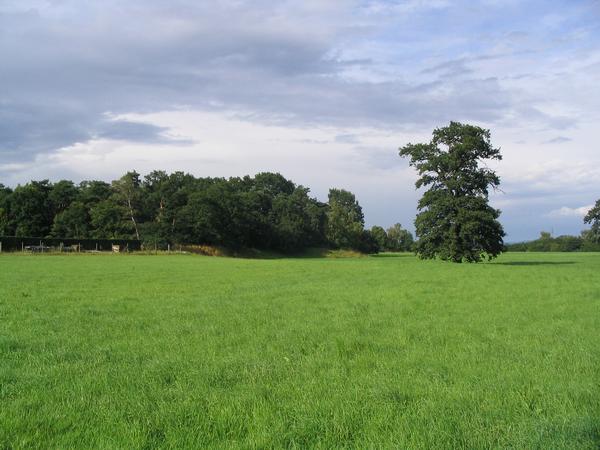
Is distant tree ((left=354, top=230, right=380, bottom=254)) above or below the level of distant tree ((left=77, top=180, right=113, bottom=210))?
below

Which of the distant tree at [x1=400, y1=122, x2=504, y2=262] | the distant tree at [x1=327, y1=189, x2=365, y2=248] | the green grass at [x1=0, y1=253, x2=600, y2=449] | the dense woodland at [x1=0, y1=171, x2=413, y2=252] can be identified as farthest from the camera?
the distant tree at [x1=327, y1=189, x2=365, y2=248]

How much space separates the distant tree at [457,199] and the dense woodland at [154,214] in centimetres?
5008

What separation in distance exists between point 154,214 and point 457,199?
6744 cm

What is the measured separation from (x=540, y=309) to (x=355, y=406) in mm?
12249

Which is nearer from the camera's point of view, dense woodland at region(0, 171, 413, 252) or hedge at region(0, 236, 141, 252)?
hedge at region(0, 236, 141, 252)

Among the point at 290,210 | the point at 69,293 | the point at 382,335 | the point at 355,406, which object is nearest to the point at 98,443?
the point at 355,406

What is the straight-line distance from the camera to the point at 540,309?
16844 millimetres

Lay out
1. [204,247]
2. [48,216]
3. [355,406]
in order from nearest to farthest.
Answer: [355,406]
[204,247]
[48,216]

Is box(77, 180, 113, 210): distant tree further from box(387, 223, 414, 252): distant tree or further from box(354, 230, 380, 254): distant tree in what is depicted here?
box(387, 223, 414, 252): distant tree

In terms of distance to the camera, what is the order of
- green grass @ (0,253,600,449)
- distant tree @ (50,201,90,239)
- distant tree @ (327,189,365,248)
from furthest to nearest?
distant tree @ (327,189,365,248)
distant tree @ (50,201,90,239)
green grass @ (0,253,600,449)

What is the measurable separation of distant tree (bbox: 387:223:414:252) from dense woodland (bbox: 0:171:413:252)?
52.3 meters

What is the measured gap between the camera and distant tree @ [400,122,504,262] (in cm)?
5238

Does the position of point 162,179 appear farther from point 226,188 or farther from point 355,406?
point 355,406

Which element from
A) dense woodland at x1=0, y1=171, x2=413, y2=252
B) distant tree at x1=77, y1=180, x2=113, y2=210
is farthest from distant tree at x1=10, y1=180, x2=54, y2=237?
distant tree at x1=77, y1=180, x2=113, y2=210
